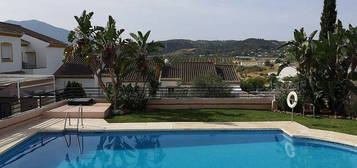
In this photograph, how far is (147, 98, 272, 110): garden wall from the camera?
73.7 feet

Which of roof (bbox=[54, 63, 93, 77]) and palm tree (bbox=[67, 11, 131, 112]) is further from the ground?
palm tree (bbox=[67, 11, 131, 112])

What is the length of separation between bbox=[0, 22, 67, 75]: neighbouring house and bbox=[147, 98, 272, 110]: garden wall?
1325 cm

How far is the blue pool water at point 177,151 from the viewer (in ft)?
41.8

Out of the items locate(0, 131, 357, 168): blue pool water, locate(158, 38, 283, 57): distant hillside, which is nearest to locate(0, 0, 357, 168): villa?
locate(0, 131, 357, 168): blue pool water

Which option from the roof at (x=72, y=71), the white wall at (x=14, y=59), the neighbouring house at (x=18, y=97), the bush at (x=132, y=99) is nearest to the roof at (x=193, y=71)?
the roof at (x=72, y=71)

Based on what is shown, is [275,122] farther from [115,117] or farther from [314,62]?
[115,117]

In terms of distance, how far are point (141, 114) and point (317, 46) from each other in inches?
452

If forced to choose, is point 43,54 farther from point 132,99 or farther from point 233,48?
point 233,48

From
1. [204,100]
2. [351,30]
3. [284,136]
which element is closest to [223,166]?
[284,136]

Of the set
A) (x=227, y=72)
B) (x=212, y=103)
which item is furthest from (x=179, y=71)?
(x=212, y=103)

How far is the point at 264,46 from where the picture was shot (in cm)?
15850

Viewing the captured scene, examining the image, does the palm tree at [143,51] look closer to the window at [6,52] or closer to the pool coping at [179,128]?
the pool coping at [179,128]

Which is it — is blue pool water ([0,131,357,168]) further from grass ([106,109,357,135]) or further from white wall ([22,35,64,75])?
white wall ([22,35,64,75])

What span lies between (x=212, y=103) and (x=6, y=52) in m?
17.3
